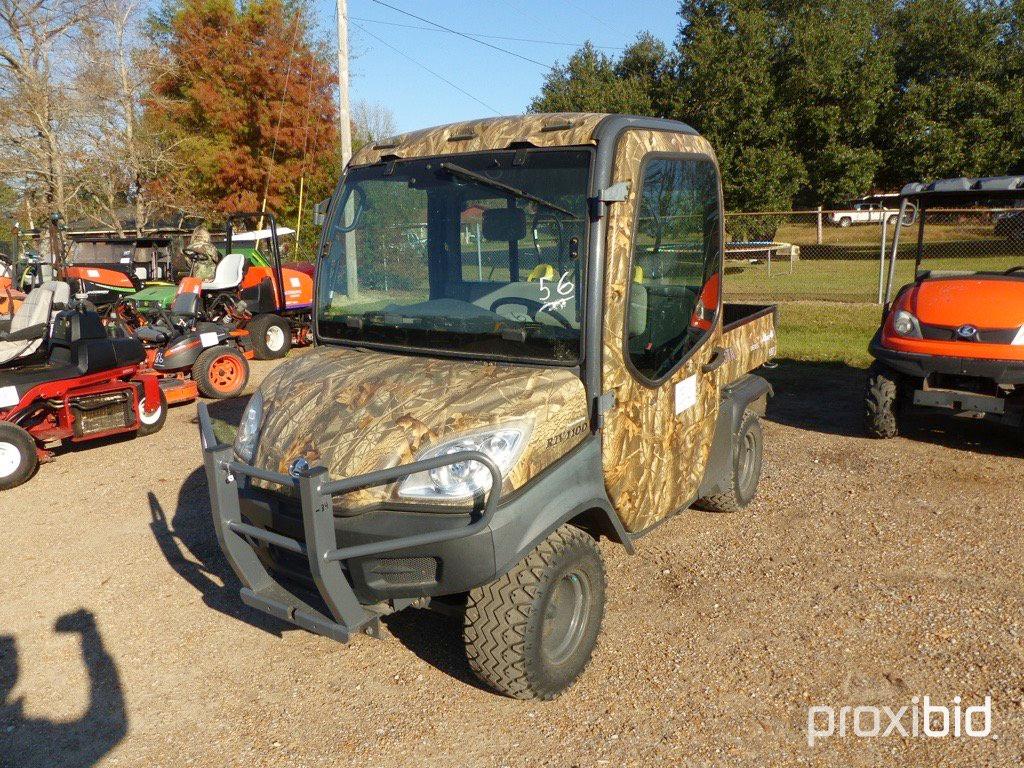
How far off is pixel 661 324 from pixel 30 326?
590 cm

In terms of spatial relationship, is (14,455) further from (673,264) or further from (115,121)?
(115,121)

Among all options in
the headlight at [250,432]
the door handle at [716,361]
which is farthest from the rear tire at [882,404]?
the headlight at [250,432]

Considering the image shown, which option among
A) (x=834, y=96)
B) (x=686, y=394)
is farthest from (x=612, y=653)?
(x=834, y=96)

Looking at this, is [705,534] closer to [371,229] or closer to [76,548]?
[371,229]

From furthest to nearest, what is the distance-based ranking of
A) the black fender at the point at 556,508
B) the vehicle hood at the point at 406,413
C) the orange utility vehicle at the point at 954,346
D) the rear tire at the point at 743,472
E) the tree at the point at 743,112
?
the tree at the point at 743,112
the orange utility vehicle at the point at 954,346
the rear tire at the point at 743,472
the vehicle hood at the point at 406,413
the black fender at the point at 556,508

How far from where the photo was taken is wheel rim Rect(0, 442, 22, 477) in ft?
21.5

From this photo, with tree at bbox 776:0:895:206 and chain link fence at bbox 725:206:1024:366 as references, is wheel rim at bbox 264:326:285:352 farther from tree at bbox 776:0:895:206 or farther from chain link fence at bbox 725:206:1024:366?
tree at bbox 776:0:895:206

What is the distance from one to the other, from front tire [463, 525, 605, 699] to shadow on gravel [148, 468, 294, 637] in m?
1.40

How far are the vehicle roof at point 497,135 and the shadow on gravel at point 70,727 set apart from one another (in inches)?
110

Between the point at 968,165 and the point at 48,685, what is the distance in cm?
3197

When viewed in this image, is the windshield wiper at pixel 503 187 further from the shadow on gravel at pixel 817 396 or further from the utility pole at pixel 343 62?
the utility pole at pixel 343 62

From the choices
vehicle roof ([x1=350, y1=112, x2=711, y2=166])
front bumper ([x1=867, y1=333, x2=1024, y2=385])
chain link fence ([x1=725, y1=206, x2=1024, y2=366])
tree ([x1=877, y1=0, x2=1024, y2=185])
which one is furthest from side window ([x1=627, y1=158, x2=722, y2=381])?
tree ([x1=877, y1=0, x2=1024, y2=185])

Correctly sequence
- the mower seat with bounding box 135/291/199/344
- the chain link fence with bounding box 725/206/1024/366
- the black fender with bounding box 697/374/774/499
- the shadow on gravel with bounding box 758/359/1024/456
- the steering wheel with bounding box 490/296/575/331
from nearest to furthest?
1. the steering wheel with bounding box 490/296/575/331
2. the black fender with bounding box 697/374/774/499
3. the shadow on gravel with bounding box 758/359/1024/456
4. the mower seat with bounding box 135/291/199/344
5. the chain link fence with bounding box 725/206/1024/366

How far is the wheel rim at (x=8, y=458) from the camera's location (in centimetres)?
654
